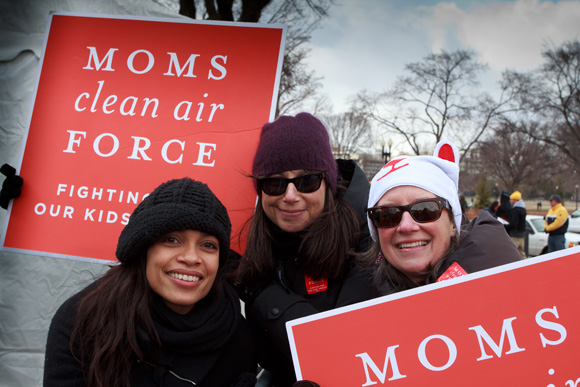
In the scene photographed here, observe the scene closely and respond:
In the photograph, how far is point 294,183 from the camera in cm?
202

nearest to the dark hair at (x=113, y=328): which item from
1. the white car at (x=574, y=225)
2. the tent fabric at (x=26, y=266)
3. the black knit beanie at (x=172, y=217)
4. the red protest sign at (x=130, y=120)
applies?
the black knit beanie at (x=172, y=217)

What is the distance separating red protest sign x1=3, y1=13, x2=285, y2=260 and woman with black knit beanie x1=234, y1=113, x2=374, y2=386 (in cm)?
32

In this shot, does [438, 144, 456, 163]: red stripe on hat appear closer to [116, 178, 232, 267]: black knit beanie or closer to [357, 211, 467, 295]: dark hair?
[357, 211, 467, 295]: dark hair

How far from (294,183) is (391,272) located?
65 cm

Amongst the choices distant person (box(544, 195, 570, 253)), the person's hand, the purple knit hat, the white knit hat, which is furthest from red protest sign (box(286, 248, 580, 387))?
distant person (box(544, 195, 570, 253))

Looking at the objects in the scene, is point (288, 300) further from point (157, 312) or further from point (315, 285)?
point (157, 312)

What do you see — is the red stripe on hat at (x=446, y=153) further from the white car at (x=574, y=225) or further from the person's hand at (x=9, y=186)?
the white car at (x=574, y=225)

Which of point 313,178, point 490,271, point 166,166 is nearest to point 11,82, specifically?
point 166,166

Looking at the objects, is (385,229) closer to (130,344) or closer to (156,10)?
(130,344)

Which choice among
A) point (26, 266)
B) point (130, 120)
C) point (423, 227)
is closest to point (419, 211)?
point (423, 227)

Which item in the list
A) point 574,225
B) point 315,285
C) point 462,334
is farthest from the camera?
point 574,225

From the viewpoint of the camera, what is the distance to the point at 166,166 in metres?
2.36

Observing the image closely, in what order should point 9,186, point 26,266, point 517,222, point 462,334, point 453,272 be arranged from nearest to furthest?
1. point 462,334
2. point 453,272
3. point 9,186
4. point 26,266
5. point 517,222

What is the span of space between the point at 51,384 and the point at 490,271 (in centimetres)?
163
